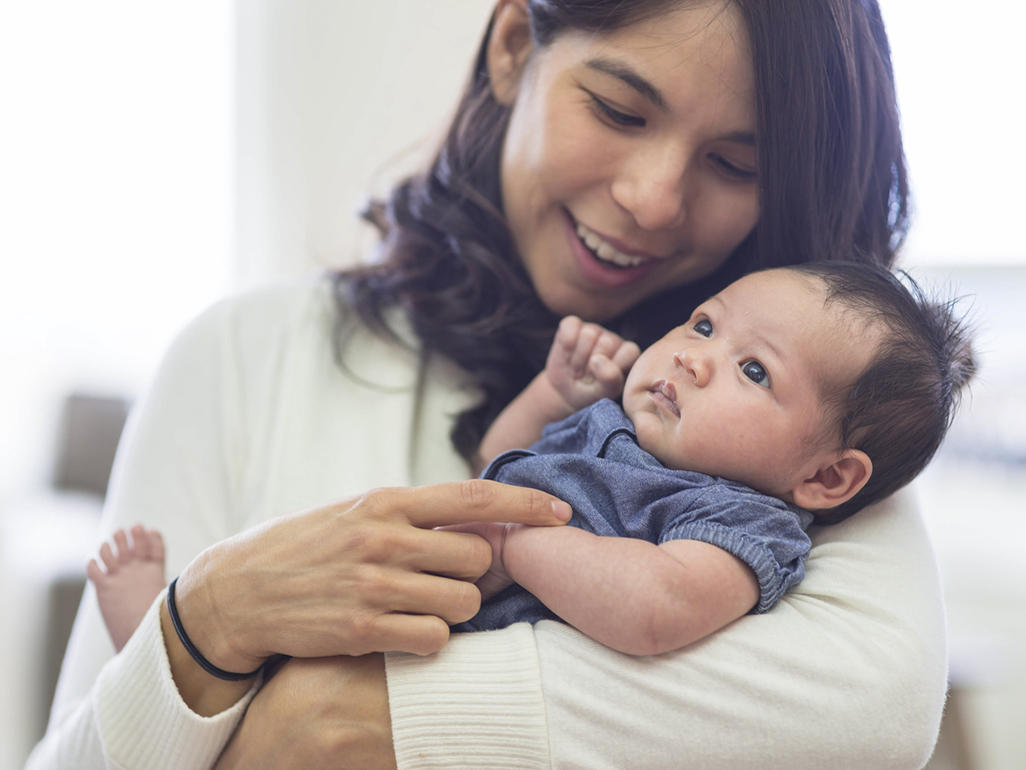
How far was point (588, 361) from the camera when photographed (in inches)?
43.2

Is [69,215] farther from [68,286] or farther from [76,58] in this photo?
[76,58]

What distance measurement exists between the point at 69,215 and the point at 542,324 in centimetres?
155

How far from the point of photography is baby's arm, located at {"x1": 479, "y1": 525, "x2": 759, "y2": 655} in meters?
0.81

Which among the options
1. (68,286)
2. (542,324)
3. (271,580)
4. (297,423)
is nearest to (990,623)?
(542,324)

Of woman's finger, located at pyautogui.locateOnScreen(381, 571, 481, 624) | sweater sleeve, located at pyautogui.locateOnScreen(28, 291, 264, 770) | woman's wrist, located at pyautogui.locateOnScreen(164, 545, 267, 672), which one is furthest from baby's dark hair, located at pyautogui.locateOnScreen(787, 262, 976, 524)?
sweater sleeve, located at pyautogui.locateOnScreen(28, 291, 264, 770)

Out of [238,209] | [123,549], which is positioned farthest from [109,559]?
[238,209]

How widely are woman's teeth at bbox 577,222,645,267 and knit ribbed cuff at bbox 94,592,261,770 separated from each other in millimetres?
690

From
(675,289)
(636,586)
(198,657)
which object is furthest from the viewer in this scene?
(675,289)

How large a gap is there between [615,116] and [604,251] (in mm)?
180

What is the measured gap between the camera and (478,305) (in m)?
1.39

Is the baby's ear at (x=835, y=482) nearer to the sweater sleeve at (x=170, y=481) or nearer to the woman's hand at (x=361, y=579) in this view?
the woman's hand at (x=361, y=579)

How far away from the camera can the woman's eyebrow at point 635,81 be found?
1.09 metres

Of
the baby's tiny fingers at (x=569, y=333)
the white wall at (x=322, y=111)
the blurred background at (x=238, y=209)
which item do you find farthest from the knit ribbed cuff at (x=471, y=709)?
the white wall at (x=322, y=111)

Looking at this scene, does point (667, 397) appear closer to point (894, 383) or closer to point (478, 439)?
point (894, 383)
